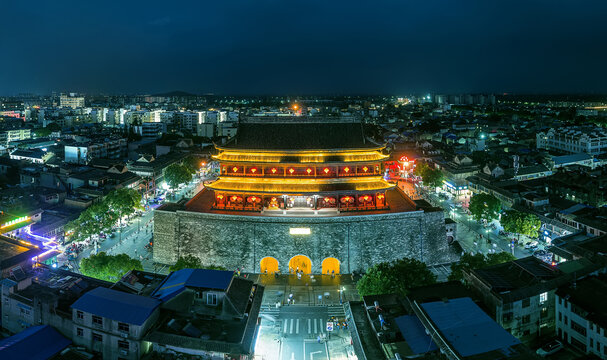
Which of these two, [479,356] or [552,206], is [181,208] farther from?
[552,206]


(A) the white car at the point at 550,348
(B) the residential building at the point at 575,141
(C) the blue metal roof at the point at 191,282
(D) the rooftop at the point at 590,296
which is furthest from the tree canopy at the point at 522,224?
(B) the residential building at the point at 575,141

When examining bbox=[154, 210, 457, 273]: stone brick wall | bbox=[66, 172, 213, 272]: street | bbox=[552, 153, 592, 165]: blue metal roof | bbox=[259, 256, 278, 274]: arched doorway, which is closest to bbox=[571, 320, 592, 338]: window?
bbox=[154, 210, 457, 273]: stone brick wall

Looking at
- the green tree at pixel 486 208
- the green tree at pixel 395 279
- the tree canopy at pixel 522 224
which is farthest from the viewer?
the green tree at pixel 486 208

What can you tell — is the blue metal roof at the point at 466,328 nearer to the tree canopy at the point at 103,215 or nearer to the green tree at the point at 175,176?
the tree canopy at the point at 103,215

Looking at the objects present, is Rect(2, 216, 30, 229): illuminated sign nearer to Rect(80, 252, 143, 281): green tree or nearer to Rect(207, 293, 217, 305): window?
Rect(80, 252, 143, 281): green tree

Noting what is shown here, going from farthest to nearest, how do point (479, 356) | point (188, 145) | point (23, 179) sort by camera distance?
point (188, 145) < point (23, 179) < point (479, 356)

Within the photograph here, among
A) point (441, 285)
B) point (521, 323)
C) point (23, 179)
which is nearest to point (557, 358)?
point (521, 323)
